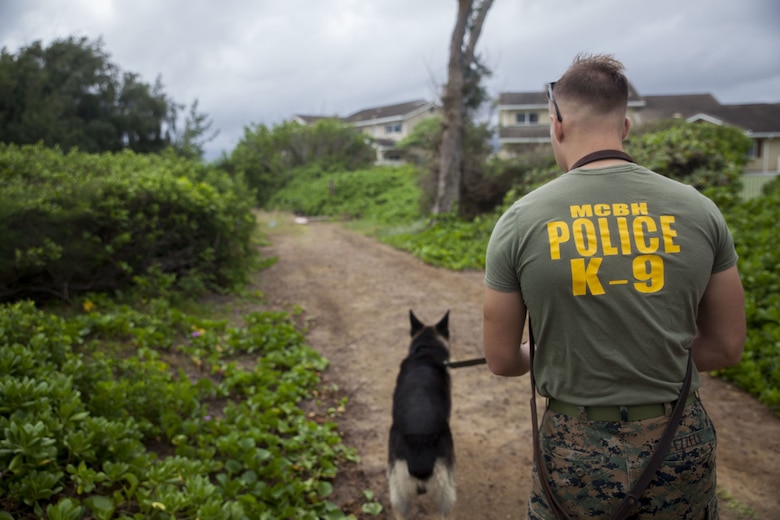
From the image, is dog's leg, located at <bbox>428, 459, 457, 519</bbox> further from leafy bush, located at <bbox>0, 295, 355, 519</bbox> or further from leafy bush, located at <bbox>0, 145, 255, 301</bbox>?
leafy bush, located at <bbox>0, 145, 255, 301</bbox>

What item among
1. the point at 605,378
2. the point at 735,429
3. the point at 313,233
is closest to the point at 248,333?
the point at 735,429

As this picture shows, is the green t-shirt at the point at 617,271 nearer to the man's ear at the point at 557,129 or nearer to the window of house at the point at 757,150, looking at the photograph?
the man's ear at the point at 557,129

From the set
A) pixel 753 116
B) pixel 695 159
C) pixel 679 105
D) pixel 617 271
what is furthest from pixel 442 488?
pixel 679 105

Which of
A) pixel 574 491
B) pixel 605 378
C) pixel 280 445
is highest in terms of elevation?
pixel 605 378

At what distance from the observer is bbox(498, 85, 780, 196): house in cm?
2630

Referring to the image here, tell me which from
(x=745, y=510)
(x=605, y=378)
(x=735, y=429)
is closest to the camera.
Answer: (x=605, y=378)

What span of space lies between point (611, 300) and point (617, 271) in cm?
9

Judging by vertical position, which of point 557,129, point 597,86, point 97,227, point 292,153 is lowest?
point 97,227

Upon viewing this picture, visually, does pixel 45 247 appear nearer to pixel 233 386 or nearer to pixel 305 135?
pixel 233 386

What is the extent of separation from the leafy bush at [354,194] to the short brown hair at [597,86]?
65.0 feet

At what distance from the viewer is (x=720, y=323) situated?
1.79m

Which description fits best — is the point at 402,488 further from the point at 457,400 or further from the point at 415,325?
the point at 457,400

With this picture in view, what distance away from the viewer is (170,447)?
4.03m

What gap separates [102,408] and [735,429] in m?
5.12
